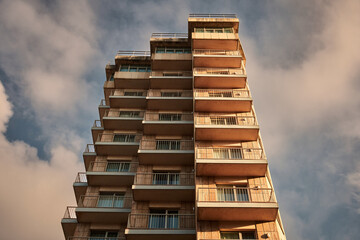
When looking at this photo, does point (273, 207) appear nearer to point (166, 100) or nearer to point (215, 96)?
point (215, 96)

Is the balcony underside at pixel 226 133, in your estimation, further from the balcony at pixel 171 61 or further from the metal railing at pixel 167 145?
the balcony at pixel 171 61

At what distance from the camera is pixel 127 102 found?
30.4m

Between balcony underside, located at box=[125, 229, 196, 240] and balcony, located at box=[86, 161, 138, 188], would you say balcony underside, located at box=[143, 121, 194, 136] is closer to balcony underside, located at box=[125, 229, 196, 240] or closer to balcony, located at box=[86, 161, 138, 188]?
balcony, located at box=[86, 161, 138, 188]

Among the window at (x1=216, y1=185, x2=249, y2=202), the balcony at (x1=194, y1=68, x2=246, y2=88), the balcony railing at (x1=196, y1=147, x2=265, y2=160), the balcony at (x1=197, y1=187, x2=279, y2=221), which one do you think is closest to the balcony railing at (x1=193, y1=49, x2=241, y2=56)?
the balcony at (x1=194, y1=68, x2=246, y2=88)

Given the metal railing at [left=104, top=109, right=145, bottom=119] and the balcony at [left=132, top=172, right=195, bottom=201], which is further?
the metal railing at [left=104, top=109, right=145, bottom=119]

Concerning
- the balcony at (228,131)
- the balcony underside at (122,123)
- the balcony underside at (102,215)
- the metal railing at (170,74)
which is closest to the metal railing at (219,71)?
the metal railing at (170,74)

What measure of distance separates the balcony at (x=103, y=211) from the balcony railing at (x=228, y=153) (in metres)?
6.88

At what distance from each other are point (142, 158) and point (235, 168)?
7.79 metres

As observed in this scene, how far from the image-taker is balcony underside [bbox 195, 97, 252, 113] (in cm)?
2434

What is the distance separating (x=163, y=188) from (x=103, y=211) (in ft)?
15.6

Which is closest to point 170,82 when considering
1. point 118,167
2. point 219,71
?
point 219,71

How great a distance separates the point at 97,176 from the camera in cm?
2389

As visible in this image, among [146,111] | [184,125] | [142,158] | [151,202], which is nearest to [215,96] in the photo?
[184,125]

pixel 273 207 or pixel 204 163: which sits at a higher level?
pixel 204 163
